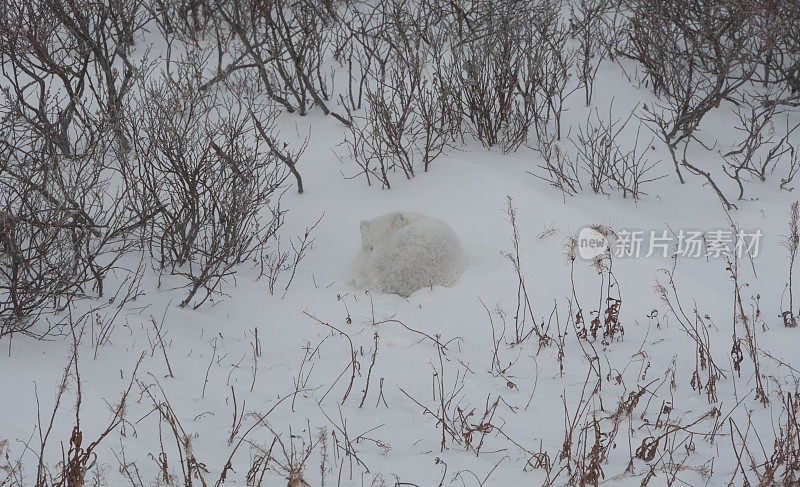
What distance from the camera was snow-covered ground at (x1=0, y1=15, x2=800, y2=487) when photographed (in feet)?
8.34

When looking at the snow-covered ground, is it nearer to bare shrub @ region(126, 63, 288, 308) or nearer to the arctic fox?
the arctic fox

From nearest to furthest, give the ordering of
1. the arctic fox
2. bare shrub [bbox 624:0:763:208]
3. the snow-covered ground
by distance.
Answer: the snow-covered ground < the arctic fox < bare shrub [bbox 624:0:763:208]

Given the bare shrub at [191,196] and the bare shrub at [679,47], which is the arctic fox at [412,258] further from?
the bare shrub at [679,47]

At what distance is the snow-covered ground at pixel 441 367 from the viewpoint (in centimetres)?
254

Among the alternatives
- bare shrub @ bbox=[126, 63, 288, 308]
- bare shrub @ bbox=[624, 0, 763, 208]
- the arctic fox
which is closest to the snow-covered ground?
the arctic fox

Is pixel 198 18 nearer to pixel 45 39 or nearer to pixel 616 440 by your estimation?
pixel 45 39

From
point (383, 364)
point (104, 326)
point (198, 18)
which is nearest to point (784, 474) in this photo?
point (383, 364)

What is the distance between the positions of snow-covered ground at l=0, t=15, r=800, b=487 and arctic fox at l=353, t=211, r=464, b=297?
10 centimetres

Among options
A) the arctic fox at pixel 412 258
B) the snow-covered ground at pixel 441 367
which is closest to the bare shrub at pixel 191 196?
the snow-covered ground at pixel 441 367

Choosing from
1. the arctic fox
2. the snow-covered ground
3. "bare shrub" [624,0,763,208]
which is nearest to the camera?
the snow-covered ground

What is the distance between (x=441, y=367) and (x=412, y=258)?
1510 millimetres

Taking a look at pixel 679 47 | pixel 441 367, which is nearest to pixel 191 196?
pixel 441 367

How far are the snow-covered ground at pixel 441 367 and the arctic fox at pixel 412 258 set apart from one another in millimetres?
95

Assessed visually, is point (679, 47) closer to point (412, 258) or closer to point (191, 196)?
point (412, 258)
